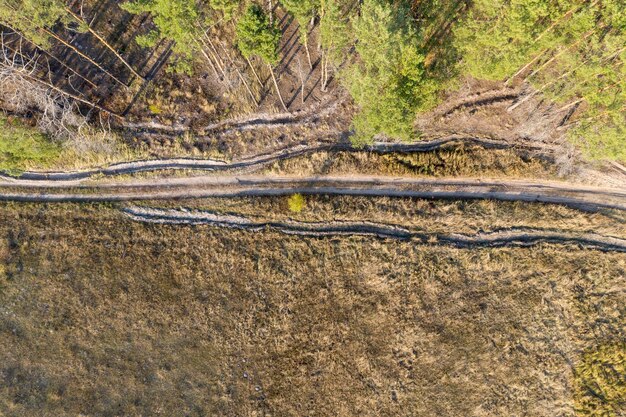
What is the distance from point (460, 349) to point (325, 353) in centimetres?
1628

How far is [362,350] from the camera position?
1827 inches

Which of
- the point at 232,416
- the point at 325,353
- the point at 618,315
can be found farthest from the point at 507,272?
the point at 232,416

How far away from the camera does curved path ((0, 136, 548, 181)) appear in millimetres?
46500

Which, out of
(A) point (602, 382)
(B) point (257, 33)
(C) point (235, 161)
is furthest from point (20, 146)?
(A) point (602, 382)

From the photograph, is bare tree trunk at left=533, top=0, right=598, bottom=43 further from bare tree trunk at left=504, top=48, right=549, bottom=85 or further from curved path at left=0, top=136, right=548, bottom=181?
curved path at left=0, top=136, right=548, bottom=181

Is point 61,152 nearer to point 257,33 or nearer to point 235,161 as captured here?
point 235,161

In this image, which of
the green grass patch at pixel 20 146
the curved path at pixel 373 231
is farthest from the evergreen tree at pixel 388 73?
the green grass patch at pixel 20 146

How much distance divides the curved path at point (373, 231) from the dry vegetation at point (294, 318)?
107 centimetres

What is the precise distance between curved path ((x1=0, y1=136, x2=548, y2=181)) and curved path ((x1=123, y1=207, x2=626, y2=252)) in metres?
5.22

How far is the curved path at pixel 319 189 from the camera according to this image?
153 ft

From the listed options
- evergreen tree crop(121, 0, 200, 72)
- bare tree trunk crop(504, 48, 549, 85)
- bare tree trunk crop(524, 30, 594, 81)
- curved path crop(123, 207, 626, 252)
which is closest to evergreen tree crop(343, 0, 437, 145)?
bare tree trunk crop(504, 48, 549, 85)

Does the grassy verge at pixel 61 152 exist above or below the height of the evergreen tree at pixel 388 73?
below

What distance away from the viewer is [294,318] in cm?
4628

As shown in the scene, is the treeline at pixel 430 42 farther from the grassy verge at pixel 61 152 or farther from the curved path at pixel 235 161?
the grassy verge at pixel 61 152
